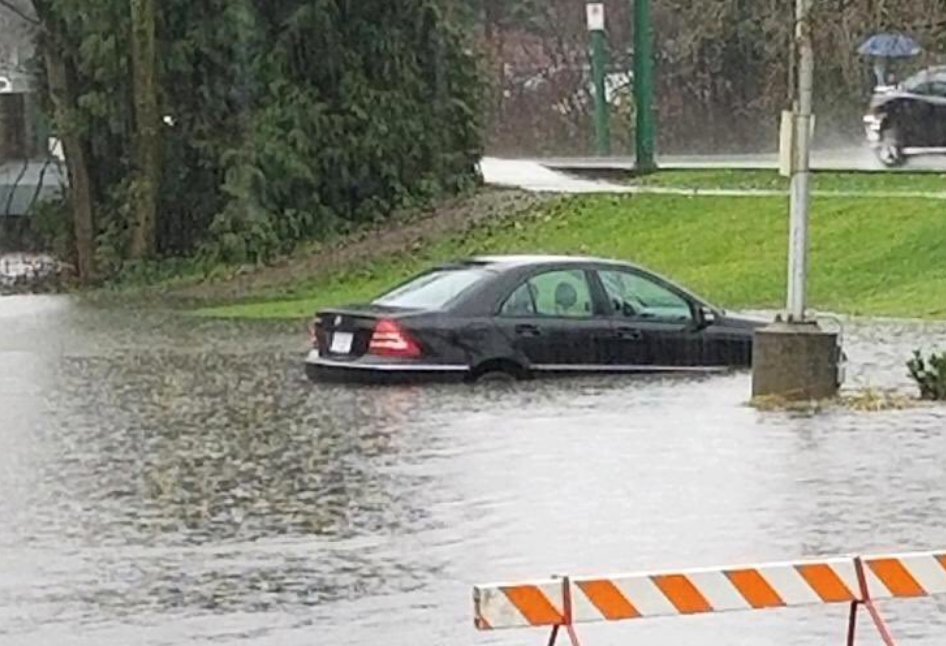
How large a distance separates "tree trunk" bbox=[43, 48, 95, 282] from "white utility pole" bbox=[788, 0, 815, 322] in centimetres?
2543

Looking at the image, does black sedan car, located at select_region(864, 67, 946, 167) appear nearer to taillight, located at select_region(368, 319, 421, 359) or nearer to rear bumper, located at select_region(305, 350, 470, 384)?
rear bumper, located at select_region(305, 350, 470, 384)

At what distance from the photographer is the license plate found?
23344 millimetres

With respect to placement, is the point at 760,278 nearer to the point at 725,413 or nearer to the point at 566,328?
the point at 566,328

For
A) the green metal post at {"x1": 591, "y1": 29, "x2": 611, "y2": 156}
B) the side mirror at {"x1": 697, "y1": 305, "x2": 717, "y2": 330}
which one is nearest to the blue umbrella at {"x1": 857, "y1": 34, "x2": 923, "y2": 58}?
the side mirror at {"x1": 697, "y1": 305, "x2": 717, "y2": 330}

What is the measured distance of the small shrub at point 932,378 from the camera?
21.4 metres

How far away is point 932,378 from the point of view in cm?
2145

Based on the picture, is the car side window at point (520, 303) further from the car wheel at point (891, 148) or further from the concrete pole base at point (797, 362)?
the car wheel at point (891, 148)

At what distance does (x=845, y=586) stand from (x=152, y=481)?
9.30 meters

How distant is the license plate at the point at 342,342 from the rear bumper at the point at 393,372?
0.33 ft

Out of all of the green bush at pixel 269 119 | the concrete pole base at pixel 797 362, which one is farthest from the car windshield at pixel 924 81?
the concrete pole base at pixel 797 362

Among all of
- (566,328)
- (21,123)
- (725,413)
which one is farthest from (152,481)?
(21,123)

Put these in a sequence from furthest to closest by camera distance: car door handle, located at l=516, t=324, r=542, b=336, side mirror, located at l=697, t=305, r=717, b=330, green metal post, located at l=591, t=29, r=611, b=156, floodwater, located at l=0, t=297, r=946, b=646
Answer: green metal post, located at l=591, t=29, r=611, b=156, side mirror, located at l=697, t=305, r=717, b=330, car door handle, located at l=516, t=324, r=542, b=336, floodwater, located at l=0, t=297, r=946, b=646

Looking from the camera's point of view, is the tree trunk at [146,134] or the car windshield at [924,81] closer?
the tree trunk at [146,134]

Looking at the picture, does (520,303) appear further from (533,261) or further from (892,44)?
(892,44)
